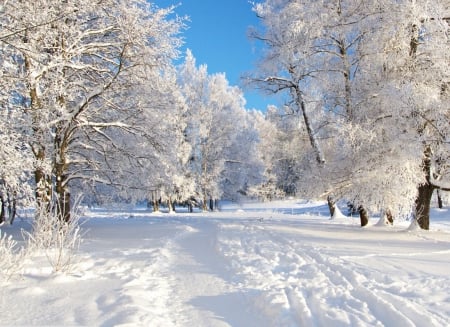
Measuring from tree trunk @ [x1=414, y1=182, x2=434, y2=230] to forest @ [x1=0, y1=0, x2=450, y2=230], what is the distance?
0.14 ft

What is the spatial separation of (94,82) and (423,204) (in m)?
10.0

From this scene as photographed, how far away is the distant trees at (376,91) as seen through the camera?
9.45m

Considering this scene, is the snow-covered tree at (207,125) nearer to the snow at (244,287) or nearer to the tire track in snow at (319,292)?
the snow at (244,287)

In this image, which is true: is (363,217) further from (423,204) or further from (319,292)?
(319,292)

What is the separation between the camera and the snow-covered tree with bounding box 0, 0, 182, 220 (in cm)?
896

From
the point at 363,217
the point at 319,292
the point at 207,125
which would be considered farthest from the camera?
the point at 207,125

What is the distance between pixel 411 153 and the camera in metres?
9.55

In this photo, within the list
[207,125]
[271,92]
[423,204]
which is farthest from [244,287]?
[207,125]

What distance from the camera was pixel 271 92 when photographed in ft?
50.4

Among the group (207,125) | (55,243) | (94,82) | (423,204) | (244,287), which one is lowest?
(244,287)

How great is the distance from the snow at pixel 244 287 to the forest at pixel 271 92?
1953 mm

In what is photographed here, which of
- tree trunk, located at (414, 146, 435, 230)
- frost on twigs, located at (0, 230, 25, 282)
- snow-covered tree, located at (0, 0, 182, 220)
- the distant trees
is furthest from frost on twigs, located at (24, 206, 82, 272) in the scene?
tree trunk, located at (414, 146, 435, 230)

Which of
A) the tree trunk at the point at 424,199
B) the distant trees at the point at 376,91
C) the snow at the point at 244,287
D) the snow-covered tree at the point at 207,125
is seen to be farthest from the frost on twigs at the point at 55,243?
the snow-covered tree at the point at 207,125

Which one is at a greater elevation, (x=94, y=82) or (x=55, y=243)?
(x=94, y=82)
